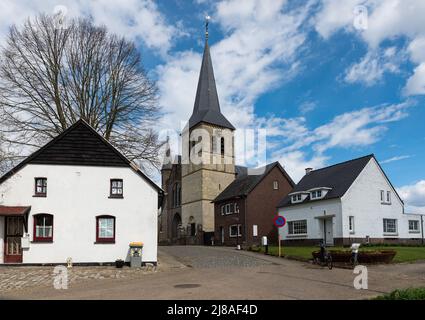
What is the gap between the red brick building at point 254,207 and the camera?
44.8 metres

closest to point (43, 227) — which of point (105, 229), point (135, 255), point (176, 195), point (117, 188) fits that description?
point (105, 229)

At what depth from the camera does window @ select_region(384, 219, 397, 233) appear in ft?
120

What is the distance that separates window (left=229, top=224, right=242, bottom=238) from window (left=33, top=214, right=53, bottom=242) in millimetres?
25993

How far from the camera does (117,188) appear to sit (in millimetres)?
23656

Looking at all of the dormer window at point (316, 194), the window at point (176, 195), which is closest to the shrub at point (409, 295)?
the dormer window at point (316, 194)

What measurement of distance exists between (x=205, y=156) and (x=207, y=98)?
956cm

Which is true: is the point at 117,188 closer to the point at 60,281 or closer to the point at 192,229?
the point at 60,281

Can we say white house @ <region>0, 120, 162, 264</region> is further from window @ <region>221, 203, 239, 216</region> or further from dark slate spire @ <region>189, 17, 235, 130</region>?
dark slate spire @ <region>189, 17, 235, 130</region>

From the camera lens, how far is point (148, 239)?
23.4 meters

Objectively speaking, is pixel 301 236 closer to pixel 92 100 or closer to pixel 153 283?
pixel 92 100

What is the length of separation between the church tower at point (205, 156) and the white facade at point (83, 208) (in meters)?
36.0

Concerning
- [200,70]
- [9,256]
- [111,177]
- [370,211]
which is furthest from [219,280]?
[200,70]

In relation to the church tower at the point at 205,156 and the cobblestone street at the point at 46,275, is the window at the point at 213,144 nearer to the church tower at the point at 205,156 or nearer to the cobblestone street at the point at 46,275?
the church tower at the point at 205,156
